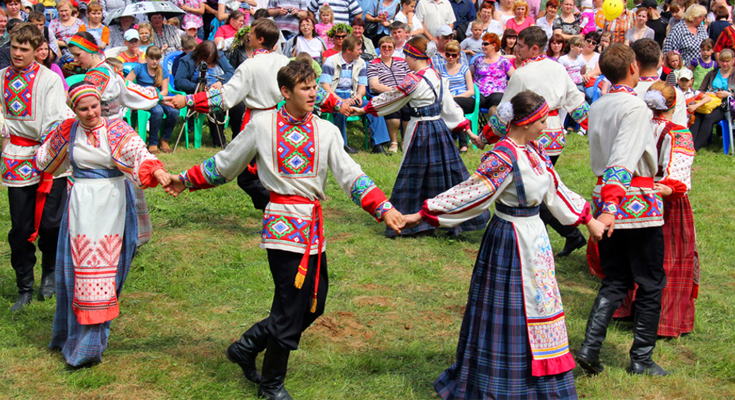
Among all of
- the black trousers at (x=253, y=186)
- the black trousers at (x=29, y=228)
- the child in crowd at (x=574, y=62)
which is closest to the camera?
the black trousers at (x=29, y=228)

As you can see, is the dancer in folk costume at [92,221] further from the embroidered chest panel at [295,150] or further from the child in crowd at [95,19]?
the child in crowd at [95,19]

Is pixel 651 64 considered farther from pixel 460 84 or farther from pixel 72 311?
pixel 460 84

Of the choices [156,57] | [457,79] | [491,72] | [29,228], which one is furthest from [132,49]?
[29,228]

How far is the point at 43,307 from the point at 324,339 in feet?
7.37

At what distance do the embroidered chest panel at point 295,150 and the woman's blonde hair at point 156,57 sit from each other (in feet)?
23.4

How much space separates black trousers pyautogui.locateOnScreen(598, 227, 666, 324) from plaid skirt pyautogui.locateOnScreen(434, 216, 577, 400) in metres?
0.87

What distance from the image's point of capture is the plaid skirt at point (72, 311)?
14.3 ft

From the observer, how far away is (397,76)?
10.4 metres

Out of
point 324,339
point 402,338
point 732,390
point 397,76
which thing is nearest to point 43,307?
point 324,339

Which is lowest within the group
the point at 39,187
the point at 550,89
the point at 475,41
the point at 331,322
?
the point at 331,322

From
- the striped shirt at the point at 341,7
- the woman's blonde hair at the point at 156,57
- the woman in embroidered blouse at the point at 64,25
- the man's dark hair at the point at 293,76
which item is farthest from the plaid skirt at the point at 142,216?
the striped shirt at the point at 341,7

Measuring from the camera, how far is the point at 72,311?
14.6ft

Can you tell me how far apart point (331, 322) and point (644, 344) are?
2099 mm

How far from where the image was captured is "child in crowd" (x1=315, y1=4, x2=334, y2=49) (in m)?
12.1
